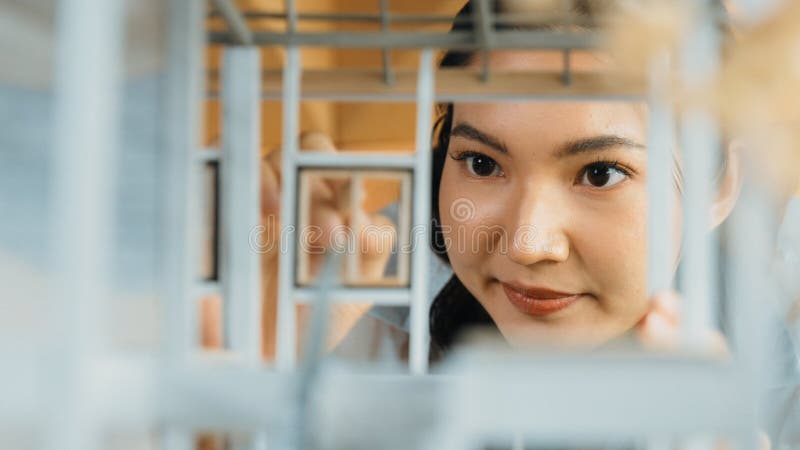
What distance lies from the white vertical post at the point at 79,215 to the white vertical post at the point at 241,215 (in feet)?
1.58

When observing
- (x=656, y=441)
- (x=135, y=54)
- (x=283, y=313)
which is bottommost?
(x=656, y=441)

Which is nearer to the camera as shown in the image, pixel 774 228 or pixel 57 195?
pixel 57 195

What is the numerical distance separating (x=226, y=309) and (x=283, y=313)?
3.5 inches

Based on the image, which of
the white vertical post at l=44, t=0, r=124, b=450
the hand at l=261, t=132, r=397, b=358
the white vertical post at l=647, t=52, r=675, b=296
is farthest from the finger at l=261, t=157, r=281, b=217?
the white vertical post at l=44, t=0, r=124, b=450

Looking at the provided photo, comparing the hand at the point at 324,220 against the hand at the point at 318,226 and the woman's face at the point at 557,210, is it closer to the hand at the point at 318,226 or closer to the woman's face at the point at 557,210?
the hand at the point at 318,226

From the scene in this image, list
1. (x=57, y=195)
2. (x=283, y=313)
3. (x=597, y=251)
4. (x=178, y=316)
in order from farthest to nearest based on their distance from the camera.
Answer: (x=597, y=251), (x=283, y=313), (x=178, y=316), (x=57, y=195)

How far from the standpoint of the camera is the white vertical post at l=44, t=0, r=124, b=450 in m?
0.48

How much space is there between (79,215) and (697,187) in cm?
42

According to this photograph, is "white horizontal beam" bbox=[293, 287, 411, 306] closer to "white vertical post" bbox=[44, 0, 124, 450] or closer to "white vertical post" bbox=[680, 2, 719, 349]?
"white vertical post" bbox=[680, 2, 719, 349]

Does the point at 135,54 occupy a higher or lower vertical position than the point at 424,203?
higher

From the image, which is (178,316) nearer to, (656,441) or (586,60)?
(656,441)

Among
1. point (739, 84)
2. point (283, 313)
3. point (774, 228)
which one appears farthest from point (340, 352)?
point (739, 84)

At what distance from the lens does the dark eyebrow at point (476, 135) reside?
1.36m

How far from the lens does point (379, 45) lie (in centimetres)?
100
